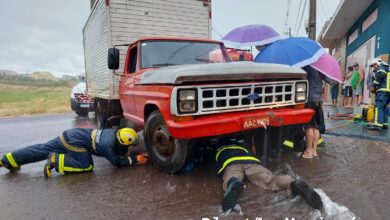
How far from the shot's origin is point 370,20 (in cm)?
1174

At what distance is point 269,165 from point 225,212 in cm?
168

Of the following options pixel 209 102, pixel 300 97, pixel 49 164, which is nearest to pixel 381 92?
pixel 300 97

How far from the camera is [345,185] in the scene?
340 cm

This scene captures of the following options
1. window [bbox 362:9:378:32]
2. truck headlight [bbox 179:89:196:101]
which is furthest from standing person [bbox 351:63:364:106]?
truck headlight [bbox 179:89:196:101]

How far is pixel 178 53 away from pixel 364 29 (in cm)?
1131

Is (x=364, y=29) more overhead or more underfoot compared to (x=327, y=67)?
more overhead

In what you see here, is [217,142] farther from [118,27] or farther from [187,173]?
[118,27]

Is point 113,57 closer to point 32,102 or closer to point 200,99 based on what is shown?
point 200,99

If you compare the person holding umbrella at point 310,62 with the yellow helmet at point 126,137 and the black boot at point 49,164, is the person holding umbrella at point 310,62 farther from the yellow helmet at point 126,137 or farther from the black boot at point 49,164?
the black boot at point 49,164

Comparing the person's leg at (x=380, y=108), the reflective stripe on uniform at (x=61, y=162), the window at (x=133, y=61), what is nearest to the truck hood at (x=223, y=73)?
the window at (x=133, y=61)

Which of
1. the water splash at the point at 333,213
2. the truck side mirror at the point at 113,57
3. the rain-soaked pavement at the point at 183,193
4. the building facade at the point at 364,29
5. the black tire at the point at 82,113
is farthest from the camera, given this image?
the black tire at the point at 82,113

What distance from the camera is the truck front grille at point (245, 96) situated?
3.38 meters

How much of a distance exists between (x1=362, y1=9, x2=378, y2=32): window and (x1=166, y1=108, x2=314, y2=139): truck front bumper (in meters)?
9.59

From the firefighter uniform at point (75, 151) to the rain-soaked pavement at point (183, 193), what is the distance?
18 cm
